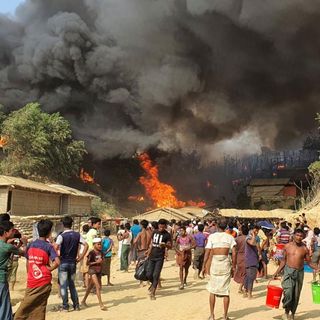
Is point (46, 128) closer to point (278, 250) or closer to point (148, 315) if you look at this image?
point (278, 250)

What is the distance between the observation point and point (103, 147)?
4925 cm

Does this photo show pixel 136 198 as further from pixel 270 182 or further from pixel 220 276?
pixel 220 276

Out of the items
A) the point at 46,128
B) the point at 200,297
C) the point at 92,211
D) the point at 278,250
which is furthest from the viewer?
the point at 46,128

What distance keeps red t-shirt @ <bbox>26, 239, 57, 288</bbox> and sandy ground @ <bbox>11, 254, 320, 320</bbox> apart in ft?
7.57

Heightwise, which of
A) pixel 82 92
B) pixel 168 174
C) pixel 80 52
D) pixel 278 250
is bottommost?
pixel 278 250

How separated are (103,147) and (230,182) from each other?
30.8 metres

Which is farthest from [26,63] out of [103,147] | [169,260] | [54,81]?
[169,260]

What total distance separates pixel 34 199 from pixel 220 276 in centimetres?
2019

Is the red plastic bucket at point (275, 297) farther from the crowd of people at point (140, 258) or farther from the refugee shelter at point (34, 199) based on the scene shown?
the refugee shelter at point (34, 199)

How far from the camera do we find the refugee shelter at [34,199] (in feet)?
73.4

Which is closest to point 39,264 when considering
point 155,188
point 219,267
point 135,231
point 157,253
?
Result: point 219,267

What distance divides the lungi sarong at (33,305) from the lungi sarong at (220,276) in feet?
9.07

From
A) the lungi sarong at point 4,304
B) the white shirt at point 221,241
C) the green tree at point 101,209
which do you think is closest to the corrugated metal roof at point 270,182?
the green tree at point 101,209

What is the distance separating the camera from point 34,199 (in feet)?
81.3
